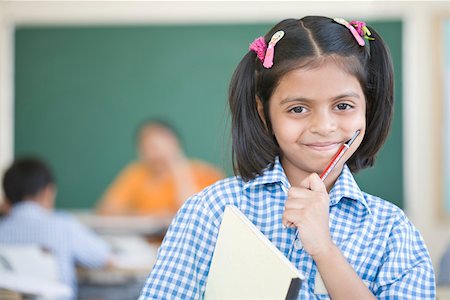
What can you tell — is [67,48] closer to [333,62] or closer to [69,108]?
[69,108]

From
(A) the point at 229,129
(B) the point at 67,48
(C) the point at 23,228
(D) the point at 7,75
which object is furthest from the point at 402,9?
(A) the point at 229,129

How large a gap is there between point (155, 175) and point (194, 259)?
4759mm

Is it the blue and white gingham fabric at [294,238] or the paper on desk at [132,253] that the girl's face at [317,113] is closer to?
the blue and white gingham fabric at [294,238]

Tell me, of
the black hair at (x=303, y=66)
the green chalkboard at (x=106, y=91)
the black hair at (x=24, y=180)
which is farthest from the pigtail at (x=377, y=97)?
the green chalkboard at (x=106, y=91)

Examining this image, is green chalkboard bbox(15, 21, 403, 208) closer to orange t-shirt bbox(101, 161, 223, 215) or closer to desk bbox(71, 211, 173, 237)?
orange t-shirt bbox(101, 161, 223, 215)

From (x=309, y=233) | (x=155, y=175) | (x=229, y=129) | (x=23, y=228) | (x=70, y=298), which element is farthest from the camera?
(x=155, y=175)

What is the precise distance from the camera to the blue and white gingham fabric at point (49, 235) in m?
3.48

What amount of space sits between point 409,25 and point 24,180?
3510 millimetres

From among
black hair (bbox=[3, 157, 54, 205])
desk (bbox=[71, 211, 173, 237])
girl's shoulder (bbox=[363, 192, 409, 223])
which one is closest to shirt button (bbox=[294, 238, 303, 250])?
girl's shoulder (bbox=[363, 192, 409, 223])

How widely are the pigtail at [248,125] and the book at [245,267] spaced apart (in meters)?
0.13

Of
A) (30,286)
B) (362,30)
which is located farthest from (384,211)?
(30,286)

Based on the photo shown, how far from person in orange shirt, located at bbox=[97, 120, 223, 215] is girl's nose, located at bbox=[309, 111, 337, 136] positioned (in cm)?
447

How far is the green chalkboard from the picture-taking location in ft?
20.1

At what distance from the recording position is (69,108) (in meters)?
6.26
